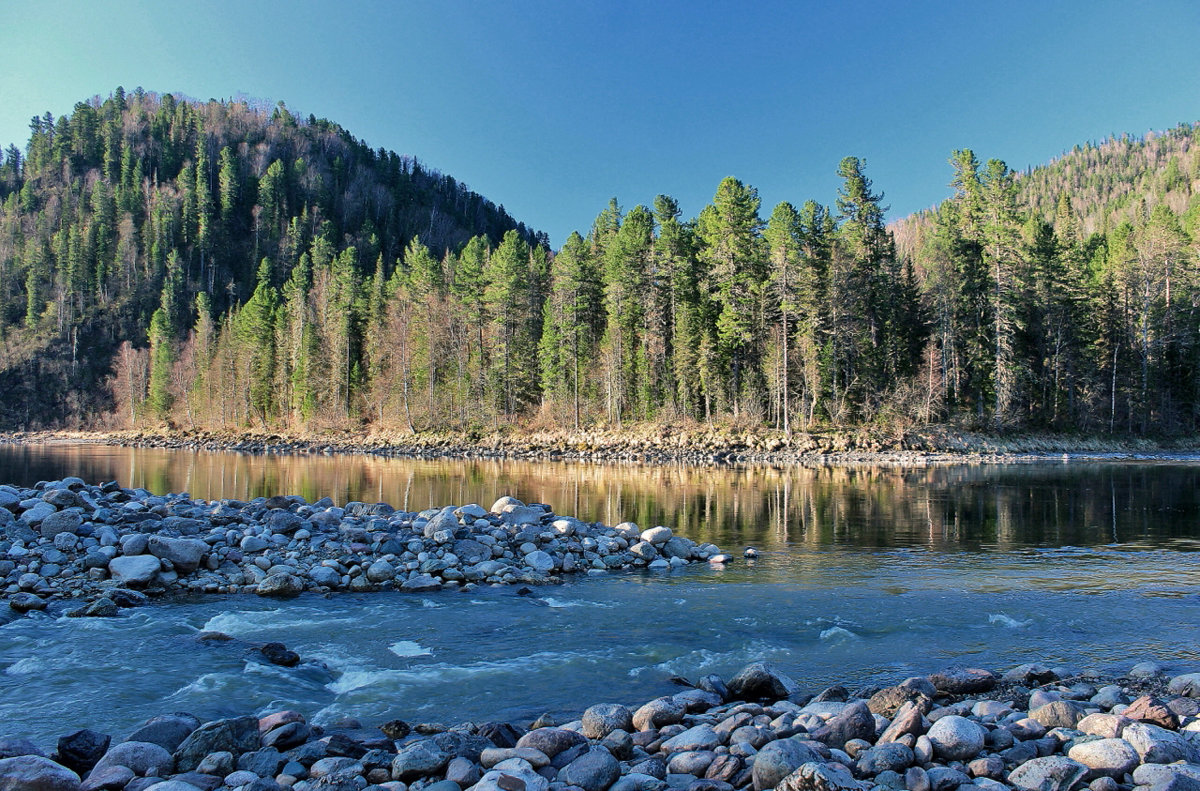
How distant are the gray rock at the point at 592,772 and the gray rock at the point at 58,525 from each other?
12.6m

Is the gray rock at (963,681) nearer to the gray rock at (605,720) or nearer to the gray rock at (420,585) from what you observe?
the gray rock at (605,720)

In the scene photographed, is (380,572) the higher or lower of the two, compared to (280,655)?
higher

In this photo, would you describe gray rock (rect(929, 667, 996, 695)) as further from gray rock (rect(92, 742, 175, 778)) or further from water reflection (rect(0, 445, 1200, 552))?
water reflection (rect(0, 445, 1200, 552))

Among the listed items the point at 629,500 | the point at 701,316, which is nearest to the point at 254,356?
the point at 701,316

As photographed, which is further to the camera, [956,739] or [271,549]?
[271,549]

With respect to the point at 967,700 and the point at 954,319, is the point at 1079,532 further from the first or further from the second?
the point at 954,319

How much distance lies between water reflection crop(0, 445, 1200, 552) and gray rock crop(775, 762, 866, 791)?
11469 millimetres

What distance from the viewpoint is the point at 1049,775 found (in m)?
5.19

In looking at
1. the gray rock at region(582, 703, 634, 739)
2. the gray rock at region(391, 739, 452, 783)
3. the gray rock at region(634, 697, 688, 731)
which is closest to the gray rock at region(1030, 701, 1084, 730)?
the gray rock at region(634, 697, 688, 731)

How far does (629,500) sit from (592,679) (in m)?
16.8

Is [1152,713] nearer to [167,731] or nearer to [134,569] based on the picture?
[167,731]

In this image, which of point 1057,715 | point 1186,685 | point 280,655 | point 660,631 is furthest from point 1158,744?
point 280,655

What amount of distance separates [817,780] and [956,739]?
1.64 metres

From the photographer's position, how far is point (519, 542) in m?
15.0
